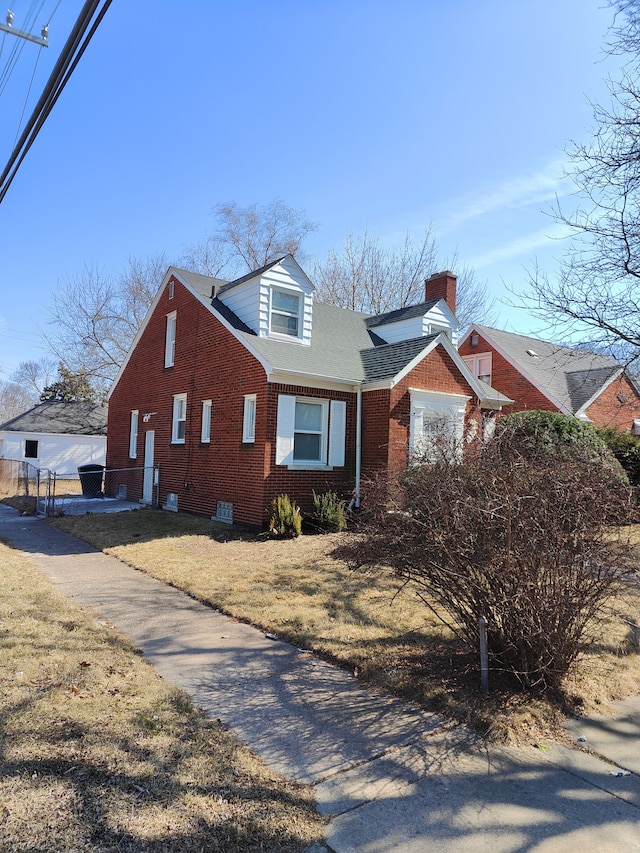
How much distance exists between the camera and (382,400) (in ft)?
41.5

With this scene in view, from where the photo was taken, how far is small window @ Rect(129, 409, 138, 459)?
58.8 ft

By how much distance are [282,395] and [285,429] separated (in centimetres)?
75

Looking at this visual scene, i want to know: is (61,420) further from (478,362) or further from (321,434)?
(321,434)

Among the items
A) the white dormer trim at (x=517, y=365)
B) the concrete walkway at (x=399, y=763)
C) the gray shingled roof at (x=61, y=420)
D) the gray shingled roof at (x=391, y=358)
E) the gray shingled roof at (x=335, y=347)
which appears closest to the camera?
the concrete walkway at (x=399, y=763)

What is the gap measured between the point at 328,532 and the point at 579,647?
Result: 7.47 metres

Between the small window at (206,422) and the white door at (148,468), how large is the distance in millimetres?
3106

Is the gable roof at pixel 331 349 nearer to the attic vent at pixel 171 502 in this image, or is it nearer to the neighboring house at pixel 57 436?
the attic vent at pixel 171 502

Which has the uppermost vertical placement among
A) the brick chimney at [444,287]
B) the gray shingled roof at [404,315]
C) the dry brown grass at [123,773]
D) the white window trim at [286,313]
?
the brick chimney at [444,287]

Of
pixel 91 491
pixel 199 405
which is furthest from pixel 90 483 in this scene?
pixel 199 405

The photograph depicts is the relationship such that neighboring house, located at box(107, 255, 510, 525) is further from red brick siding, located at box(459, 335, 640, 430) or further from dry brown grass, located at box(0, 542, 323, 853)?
dry brown grass, located at box(0, 542, 323, 853)

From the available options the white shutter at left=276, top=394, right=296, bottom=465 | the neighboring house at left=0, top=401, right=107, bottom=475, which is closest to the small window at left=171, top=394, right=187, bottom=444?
the white shutter at left=276, top=394, right=296, bottom=465

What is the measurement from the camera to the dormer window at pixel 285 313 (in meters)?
13.4

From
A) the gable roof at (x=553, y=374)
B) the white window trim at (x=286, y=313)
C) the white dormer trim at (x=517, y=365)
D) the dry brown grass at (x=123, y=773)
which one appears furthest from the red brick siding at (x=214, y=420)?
the gable roof at (x=553, y=374)

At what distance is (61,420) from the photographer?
30.3 meters
